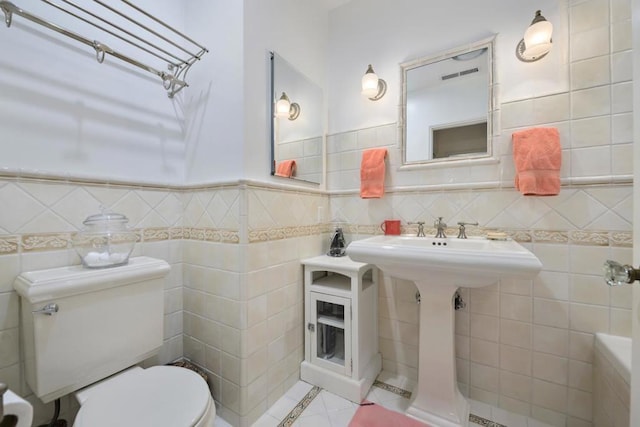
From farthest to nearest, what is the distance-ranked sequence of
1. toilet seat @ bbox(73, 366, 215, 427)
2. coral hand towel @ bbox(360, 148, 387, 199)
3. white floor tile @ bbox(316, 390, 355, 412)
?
coral hand towel @ bbox(360, 148, 387, 199)
white floor tile @ bbox(316, 390, 355, 412)
toilet seat @ bbox(73, 366, 215, 427)

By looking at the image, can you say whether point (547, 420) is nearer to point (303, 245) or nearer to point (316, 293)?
point (316, 293)

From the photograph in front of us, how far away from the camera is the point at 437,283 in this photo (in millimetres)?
1055

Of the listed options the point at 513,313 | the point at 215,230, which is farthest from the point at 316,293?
the point at 513,313

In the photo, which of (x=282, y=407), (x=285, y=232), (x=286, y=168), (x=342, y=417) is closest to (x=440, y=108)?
(x=286, y=168)

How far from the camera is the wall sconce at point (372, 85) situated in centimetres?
158

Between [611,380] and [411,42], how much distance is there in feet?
6.19

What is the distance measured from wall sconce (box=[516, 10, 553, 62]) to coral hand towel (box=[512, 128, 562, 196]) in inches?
14.4

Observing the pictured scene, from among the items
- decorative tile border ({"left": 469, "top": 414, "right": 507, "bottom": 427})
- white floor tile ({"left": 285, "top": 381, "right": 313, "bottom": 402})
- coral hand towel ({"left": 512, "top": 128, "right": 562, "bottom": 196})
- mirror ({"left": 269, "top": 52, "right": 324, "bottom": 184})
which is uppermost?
mirror ({"left": 269, "top": 52, "right": 324, "bottom": 184})

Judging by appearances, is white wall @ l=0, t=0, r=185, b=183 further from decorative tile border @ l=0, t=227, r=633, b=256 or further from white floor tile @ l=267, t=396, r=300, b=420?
white floor tile @ l=267, t=396, r=300, b=420

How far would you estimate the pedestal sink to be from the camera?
3.06 feet

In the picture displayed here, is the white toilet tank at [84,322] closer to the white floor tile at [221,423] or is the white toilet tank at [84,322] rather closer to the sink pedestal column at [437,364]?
the white floor tile at [221,423]

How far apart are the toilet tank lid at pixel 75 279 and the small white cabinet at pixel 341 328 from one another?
801mm

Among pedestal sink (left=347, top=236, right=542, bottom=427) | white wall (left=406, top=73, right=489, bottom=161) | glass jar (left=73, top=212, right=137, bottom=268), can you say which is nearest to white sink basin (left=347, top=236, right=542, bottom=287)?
pedestal sink (left=347, top=236, right=542, bottom=427)

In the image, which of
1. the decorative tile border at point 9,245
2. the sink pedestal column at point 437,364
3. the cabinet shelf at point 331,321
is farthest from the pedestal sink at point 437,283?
the decorative tile border at point 9,245
